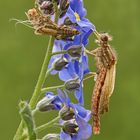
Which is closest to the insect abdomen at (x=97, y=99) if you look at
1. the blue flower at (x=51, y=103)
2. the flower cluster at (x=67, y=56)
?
the flower cluster at (x=67, y=56)

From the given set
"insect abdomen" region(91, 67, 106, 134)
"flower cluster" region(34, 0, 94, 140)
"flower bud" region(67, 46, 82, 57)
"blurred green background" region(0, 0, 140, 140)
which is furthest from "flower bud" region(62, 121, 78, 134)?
"blurred green background" region(0, 0, 140, 140)

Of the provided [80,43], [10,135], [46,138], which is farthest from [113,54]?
[10,135]

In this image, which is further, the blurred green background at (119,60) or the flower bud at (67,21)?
the blurred green background at (119,60)

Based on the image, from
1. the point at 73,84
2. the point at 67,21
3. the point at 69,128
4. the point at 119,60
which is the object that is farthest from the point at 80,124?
the point at 119,60

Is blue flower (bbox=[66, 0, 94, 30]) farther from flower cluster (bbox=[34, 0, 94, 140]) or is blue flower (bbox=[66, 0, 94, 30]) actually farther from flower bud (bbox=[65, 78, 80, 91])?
flower bud (bbox=[65, 78, 80, 91])

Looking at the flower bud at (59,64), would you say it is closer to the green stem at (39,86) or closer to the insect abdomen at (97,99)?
the green stem at (39,86)

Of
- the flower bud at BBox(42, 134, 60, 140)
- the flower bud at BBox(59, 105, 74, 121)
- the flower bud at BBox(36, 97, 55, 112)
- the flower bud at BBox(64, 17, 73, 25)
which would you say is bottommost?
the flower bud at BBox(42, 134, 60, 140)

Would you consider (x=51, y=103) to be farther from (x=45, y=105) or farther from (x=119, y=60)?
(x=119, y=60)
